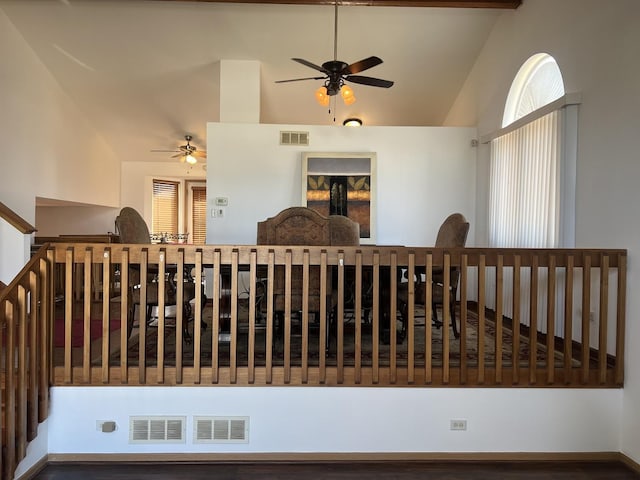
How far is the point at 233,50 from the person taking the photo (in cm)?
535

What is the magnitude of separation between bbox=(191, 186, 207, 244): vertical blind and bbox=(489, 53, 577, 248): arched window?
667 cm

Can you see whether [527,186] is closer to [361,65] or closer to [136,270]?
[361,65]

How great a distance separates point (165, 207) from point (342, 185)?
528 cm

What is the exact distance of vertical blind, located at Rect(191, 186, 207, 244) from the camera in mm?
9344

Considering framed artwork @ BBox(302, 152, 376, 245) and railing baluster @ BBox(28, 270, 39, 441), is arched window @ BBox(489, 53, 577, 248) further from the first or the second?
railing baluster @ BBox(28, 270, 39, 441)

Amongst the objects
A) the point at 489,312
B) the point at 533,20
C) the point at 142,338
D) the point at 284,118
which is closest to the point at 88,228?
the point at 284,118

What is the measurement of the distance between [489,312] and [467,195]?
1.72 metres

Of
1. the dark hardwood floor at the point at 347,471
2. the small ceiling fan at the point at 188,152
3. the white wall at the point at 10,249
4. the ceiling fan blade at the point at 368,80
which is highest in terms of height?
the ceiling fan blade at the point at 368,80

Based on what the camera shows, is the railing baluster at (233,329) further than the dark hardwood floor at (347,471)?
Yes

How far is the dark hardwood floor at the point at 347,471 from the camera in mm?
2303

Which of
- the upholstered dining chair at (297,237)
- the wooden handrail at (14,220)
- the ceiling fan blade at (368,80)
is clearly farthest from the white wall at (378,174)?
the upholstered dining chair at (297,237)

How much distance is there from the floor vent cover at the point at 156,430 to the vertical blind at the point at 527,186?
3367mm

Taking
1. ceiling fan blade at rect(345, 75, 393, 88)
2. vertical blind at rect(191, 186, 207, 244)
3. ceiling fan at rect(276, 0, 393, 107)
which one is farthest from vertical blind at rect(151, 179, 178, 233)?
ceiling fan blade at rect(345, 75, 393, 88)

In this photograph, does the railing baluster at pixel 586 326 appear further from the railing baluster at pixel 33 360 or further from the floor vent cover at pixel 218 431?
the railing baluster at pixel 33 360
